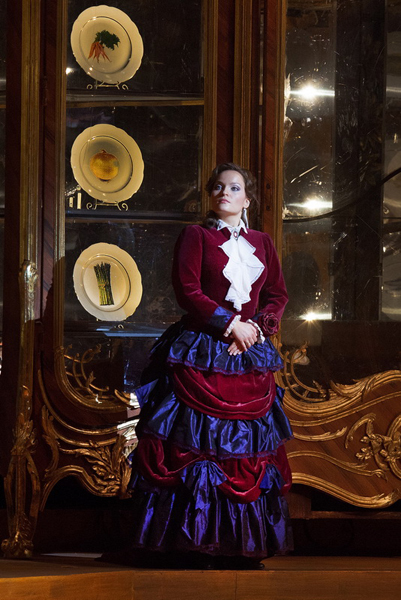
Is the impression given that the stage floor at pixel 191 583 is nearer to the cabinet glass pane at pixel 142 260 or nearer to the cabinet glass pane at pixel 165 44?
the cabinet glass pane at pixel 142 260

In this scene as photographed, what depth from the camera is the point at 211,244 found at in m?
2.52

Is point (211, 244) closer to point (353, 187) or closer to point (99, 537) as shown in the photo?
point (353, 187)

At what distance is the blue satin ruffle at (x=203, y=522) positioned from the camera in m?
2.30

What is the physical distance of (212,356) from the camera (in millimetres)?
2402

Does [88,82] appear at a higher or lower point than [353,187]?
higher

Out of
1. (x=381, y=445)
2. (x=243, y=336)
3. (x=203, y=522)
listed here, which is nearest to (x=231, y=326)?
(x=243, y=336)

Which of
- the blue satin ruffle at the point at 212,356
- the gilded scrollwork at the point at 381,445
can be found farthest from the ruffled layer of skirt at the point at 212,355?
the gilded scrollwork at the point at 381,445

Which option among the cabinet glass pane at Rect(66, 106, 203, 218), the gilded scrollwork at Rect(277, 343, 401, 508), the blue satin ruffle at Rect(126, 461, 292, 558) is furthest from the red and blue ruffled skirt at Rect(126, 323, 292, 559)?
the cabinet glass pane at Rect(66, 106, 203, 218)

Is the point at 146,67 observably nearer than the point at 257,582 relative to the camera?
No

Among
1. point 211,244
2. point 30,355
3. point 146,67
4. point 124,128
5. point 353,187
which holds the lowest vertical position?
point 30,355

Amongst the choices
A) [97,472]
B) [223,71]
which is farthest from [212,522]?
[223,71]

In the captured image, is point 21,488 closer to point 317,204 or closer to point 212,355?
point 212,355

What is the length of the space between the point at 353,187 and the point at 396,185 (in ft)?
0.52

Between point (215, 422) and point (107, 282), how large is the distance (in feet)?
2.83
